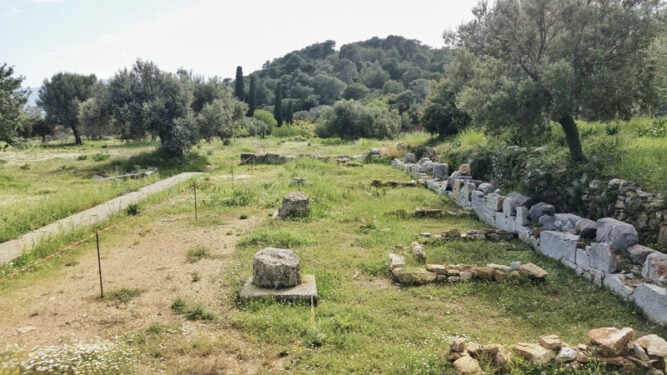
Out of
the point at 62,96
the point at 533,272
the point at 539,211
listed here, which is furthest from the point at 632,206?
the point at 62,96

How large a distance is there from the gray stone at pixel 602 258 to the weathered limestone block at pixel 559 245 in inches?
20.1

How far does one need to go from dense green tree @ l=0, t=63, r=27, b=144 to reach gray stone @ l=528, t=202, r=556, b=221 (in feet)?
79.2

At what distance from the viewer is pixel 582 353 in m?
4.42

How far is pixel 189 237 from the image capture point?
9852mm

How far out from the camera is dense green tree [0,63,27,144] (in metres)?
21.8

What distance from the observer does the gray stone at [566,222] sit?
7914 mm

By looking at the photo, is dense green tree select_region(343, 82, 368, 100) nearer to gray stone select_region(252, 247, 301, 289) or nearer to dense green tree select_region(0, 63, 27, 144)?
dense green tree select_region(0, 63, 27, 144)

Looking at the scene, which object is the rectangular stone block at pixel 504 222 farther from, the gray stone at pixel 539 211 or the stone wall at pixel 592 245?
the gray stone at pixel 539 211

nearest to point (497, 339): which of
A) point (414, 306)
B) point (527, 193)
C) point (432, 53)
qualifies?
point (414, 306)

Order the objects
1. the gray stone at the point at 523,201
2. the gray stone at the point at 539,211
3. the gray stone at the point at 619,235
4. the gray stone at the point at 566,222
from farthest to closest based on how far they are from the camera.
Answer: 1. the gray stone at the point at 523,201
2. the gray stone at the point at 539,211
3. the gray stone at the point at 566,222
4. the gray stone at the point at 619,235

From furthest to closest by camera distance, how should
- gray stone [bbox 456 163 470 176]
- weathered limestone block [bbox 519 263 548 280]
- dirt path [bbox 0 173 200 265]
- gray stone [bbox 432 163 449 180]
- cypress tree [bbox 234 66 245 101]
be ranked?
cypress tree [bbox 234 66 245 101] → gray stone [bbox 432 163 449 180] → gray stone [bbox 456 163 470 176] → dirt path [bbox 0 173 200 265] → weathered limestone block [bbox 519 263 548 280]

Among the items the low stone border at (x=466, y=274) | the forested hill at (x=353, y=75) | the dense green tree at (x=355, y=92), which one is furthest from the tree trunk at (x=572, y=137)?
the dense green tree at (x=355, y=92)

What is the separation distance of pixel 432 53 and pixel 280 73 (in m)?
41.5

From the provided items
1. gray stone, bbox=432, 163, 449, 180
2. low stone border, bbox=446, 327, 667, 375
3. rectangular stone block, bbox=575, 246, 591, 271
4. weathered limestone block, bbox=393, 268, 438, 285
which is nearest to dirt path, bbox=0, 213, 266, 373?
low stone border, bbox=446, 327, 667, 375
